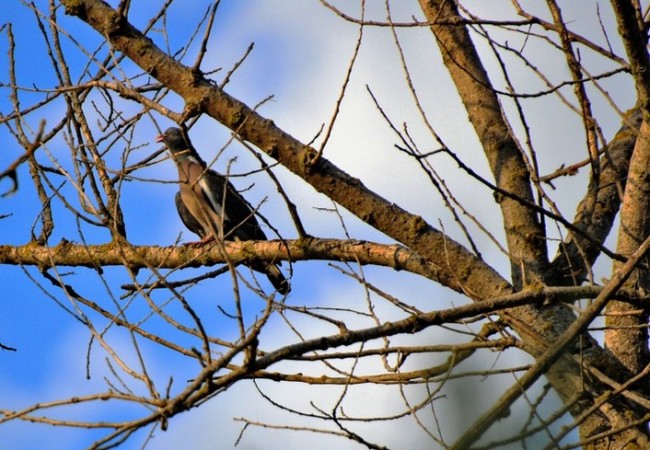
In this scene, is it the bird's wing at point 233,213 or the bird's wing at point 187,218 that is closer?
the bird's wing at point 233,213

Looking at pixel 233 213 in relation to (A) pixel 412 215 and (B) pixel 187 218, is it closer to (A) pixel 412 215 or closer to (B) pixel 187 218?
(B) pixel 187 218

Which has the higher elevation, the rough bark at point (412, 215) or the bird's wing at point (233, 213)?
the bird's wing at point (233, 213)

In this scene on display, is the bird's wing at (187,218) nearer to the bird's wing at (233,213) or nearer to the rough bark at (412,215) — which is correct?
the bird's wing at (233,213)

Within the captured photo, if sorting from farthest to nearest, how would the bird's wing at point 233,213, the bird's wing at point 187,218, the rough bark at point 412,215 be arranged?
→ the bird's wing at point 187,218 < the bird's wing at point 233,213 < the rough bark at point 412,215

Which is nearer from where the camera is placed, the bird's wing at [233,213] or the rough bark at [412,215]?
the rough bark at [412,215]

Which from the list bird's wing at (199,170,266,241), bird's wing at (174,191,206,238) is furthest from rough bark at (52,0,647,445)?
bird's wing at (174,191,206,238)

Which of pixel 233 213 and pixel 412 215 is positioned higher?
pixel 233 213

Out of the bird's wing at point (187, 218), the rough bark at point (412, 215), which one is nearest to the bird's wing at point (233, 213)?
the bird's wing at point (187, 218)

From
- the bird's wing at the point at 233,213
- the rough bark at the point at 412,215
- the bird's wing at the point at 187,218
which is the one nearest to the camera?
the rough bark at the point at 412,215

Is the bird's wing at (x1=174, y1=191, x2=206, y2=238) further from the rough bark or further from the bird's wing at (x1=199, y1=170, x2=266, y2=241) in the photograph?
the rough bark

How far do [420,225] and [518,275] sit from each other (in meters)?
0.52

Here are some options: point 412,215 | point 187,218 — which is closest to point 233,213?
point 187,218

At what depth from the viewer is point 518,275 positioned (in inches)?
164

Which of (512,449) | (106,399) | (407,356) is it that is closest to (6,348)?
(407,356)
